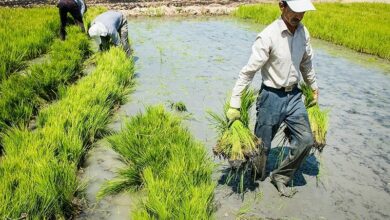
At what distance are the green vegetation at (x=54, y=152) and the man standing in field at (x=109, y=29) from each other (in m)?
0.97

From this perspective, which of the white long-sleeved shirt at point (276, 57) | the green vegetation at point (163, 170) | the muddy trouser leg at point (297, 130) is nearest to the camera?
the green vegetation at point (163, 170)

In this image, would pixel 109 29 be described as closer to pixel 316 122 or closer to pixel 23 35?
pixel 23 35

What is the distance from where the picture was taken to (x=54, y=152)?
3.08m

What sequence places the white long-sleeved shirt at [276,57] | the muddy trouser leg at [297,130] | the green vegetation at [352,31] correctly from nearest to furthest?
the white long-sleeved shirt at [276,57] < the muddy trouser leg at [297,130] < the green vegetation at [352,31]

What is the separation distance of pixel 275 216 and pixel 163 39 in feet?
23.1

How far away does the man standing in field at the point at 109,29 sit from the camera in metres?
5.62

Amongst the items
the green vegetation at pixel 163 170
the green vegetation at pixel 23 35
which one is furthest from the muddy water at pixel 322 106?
the green vegetation at pixel 23 35

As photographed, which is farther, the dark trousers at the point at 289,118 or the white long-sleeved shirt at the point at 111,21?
the white long-sleeved shirt at the point at 111,21

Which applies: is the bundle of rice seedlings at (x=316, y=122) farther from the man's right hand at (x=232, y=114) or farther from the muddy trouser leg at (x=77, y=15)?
the muddy trouser leg at (x=77, y=15)

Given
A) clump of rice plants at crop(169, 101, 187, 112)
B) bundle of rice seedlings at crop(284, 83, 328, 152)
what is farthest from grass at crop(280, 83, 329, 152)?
clump of rice plants at crop(169, 101, 187, 112)

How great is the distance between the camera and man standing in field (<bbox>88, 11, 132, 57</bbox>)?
5.62m

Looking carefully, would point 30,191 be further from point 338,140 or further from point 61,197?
point 338,140

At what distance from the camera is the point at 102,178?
126 inches

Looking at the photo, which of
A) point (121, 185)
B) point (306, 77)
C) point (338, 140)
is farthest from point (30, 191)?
point (338, 140)
